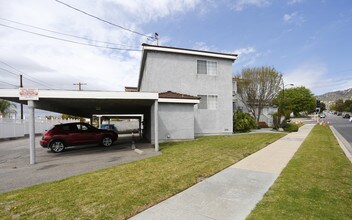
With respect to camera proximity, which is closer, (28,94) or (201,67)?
(28,94)

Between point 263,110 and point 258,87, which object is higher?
point 258,87

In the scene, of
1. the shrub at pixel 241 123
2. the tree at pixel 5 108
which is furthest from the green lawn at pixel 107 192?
the tree at pixel 5 108

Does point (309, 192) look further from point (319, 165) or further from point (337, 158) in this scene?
point (337, 158)

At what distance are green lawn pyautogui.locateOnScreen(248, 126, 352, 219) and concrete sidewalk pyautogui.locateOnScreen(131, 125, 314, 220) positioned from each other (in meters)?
0.24

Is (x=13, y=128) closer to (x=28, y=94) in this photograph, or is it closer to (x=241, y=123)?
(x=28, y=94)

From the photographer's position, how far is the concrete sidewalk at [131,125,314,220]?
140 inches

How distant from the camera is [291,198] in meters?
4.09

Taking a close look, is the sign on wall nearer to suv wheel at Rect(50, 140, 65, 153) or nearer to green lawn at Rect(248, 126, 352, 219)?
suv wheel at Rect(50, 140, 65, 153)

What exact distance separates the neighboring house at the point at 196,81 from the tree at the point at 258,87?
1046cm

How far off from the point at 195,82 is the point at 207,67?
1802 mm

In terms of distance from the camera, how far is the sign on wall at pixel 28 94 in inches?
321

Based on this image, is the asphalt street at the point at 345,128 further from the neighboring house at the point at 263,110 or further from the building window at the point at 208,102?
the building window at the point at 208,102

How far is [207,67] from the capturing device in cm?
1683

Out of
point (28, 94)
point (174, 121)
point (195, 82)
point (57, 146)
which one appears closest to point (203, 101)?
point (195, 82)
